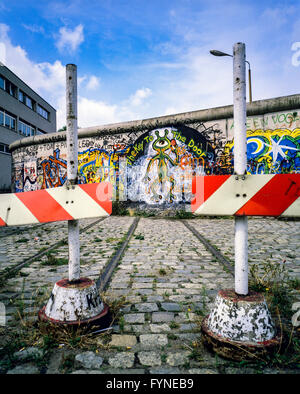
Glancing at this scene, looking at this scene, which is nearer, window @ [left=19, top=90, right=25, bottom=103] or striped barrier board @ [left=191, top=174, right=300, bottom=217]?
striped barrier board @ [left=191, top=174, right=300, bottom=217]

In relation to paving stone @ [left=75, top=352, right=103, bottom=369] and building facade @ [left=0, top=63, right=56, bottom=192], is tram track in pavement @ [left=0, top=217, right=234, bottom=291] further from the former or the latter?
building facade @ [left=0, top=63, right=56, bottom=192]

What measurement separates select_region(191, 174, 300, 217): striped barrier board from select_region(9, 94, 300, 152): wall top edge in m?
8.70

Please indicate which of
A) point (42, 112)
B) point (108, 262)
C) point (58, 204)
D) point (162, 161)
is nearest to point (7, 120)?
point (42, 112)

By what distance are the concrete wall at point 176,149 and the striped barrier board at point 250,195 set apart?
8313 mm

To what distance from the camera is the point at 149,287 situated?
10.3ft

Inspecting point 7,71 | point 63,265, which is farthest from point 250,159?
point 7,71

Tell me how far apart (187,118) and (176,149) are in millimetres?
1329

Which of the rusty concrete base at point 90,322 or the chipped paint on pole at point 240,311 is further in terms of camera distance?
the rusty concrete base at point 90,322

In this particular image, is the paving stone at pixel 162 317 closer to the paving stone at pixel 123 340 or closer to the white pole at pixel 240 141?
the paving stone at pixel 123 340

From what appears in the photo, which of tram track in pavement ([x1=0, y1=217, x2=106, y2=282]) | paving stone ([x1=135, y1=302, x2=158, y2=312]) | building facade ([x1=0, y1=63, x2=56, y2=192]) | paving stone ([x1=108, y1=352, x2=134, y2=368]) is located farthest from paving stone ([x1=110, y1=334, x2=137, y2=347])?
building facade ([x1=0, y1=63, x2=56, y2=192])

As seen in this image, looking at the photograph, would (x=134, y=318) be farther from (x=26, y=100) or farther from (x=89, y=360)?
(x=26, y=100)

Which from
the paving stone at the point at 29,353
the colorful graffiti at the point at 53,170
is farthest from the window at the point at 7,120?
the paving stone at the point at 29,353

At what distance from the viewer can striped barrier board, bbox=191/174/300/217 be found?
1712 millimetres

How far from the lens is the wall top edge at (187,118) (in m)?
9.02
